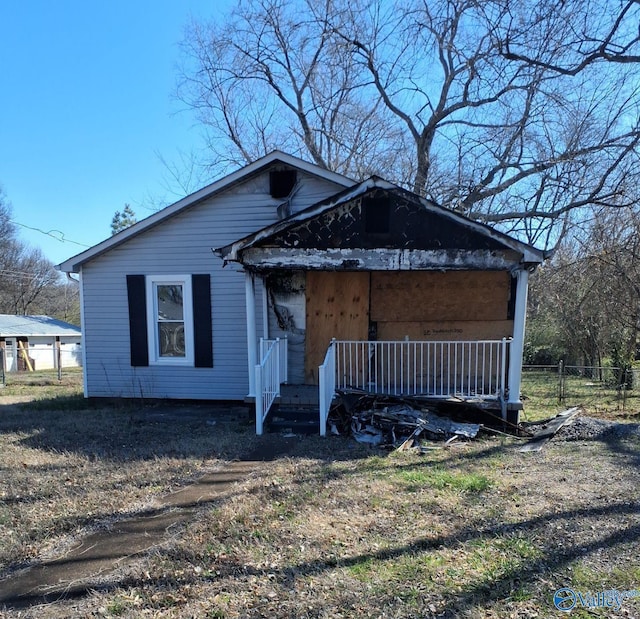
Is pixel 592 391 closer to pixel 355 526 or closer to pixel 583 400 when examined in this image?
pixel 583 400

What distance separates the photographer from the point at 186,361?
8.75 metres

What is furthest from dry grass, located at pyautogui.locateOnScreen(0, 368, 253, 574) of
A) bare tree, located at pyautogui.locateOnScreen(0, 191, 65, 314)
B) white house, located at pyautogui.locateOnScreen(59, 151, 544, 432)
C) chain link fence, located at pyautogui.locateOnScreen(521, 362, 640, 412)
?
bare tree, located at pyautogui.locateOnScreen(0, 191, 65, 314)

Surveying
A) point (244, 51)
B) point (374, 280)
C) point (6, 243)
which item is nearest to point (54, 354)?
point (6, 243)

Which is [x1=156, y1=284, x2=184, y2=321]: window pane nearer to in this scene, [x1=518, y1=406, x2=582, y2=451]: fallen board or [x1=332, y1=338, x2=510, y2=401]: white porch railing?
[x1=332, y1=338, x2=510, y2=401]: white porch railing

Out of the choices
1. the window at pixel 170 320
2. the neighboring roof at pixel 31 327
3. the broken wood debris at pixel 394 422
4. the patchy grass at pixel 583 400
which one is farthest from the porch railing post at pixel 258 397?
the neighboring roof at pixel 31 327

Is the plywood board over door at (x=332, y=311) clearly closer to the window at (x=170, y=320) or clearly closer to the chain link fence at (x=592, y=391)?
the window at (x=170, y=320)

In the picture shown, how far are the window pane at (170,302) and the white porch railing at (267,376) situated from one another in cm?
245

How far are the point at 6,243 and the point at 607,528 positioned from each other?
47847 mm

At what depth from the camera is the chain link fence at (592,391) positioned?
9.52 metres

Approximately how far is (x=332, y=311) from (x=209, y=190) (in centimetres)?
340

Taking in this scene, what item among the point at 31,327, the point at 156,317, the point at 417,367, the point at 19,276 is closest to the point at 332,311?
the point at 417,367

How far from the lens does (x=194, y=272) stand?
865 centimetres

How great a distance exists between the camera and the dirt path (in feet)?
8.87

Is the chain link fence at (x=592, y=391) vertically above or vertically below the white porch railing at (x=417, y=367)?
below
